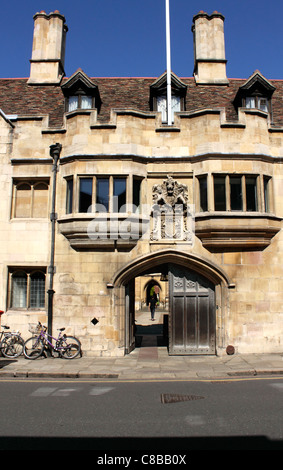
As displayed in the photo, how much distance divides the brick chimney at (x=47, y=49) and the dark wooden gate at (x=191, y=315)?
12.4 metres

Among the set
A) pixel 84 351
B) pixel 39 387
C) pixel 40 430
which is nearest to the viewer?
pixel 40 430

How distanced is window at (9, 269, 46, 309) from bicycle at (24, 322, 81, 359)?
1084 millimetres

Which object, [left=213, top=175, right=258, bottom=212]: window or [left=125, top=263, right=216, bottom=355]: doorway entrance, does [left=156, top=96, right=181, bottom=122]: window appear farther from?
[left=125, top=263, right=216, bottom=355]: doorway entrance

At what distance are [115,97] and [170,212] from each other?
22.1ft

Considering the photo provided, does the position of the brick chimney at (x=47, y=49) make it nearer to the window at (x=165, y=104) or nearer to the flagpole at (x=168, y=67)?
the flagpole at (x=168, y=67)

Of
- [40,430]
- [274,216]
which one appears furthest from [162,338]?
[40,430]

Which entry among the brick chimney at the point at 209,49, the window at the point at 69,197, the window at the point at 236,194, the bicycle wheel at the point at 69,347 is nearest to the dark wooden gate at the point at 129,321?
the bicycle wheel at the point at 69,347

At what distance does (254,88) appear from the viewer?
44.6 feet

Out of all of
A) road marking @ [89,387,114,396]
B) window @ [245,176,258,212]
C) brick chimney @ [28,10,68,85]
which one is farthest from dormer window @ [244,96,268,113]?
road marking @ [89,387,114,396]

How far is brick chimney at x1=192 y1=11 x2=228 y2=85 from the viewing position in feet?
58.2

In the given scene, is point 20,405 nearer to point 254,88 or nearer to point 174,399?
point 174,399

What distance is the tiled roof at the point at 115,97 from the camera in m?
14.6

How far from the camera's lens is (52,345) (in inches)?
441
